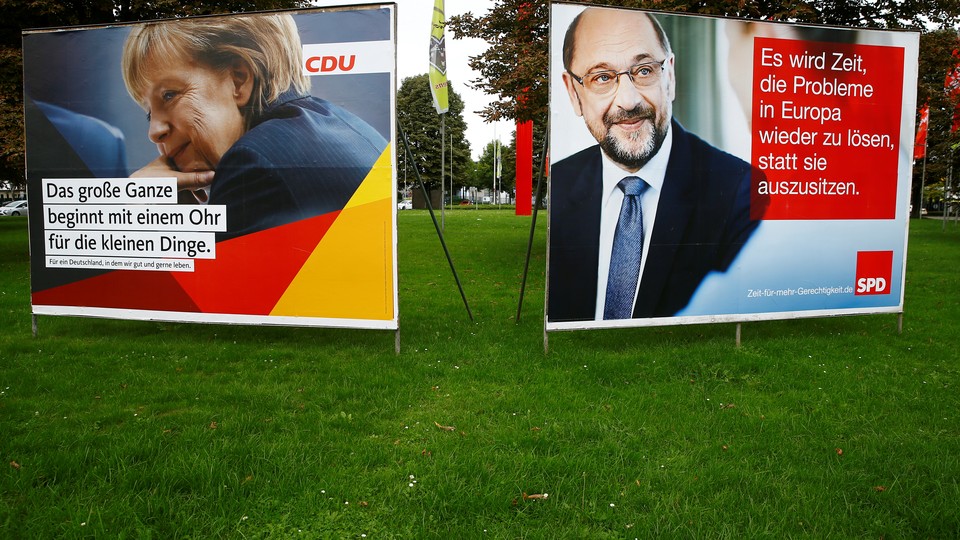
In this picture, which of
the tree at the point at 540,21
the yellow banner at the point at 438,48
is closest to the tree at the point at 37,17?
the yellow banner at the point at 438,48

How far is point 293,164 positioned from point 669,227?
3840 mm

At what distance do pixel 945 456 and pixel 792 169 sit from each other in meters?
3.67

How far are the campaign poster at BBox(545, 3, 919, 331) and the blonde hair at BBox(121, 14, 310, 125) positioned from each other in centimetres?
264

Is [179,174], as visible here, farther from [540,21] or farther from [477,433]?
[540,21]

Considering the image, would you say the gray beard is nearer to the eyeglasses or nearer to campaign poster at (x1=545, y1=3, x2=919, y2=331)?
campaign poster at (x1=545, y1=3, x2=919, y2=331)

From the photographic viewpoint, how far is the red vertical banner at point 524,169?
33688 mm

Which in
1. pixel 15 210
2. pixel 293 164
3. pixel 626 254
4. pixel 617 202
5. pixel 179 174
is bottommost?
pixel 626 254

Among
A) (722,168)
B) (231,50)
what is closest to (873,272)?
(722,168)

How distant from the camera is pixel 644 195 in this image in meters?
6.77

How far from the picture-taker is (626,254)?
6.77 m

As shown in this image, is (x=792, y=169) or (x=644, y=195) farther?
(x=792, y=169)

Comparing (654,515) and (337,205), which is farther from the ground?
(337,205)

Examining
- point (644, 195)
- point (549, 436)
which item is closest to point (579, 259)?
point (644, 195)

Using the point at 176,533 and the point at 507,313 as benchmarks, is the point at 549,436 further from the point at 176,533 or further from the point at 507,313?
the point at 507,313
